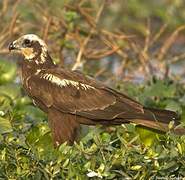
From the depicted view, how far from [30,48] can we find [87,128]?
42.5 inches

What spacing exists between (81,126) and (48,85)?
490mm

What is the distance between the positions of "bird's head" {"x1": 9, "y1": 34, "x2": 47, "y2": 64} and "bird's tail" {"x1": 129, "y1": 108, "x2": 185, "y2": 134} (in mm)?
1283

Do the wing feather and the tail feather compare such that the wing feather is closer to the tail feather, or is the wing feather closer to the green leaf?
the tail feather

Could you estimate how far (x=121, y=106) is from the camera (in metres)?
7.73

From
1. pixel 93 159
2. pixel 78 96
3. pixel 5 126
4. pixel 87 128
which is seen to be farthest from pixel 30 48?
pixel 93 159

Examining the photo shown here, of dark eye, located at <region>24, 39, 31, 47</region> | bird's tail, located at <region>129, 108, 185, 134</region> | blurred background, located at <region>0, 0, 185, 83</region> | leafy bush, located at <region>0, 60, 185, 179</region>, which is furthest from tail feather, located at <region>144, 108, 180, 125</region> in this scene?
blurred background, located at <region>0, 0, 185, 83</region>

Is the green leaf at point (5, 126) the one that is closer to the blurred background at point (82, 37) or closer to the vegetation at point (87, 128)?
the vegetation at point (87, 128)

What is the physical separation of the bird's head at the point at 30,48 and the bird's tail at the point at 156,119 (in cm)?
128

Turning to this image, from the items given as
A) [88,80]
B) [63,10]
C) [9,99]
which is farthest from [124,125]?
[63,10]

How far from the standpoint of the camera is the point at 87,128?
791cm

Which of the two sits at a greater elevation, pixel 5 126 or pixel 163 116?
pixel 5 126

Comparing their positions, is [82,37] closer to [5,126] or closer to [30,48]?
[30,48]

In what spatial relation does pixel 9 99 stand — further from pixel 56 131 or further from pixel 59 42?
pixel 59 42

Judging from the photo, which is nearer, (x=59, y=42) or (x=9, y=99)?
(x=9, y=99)
